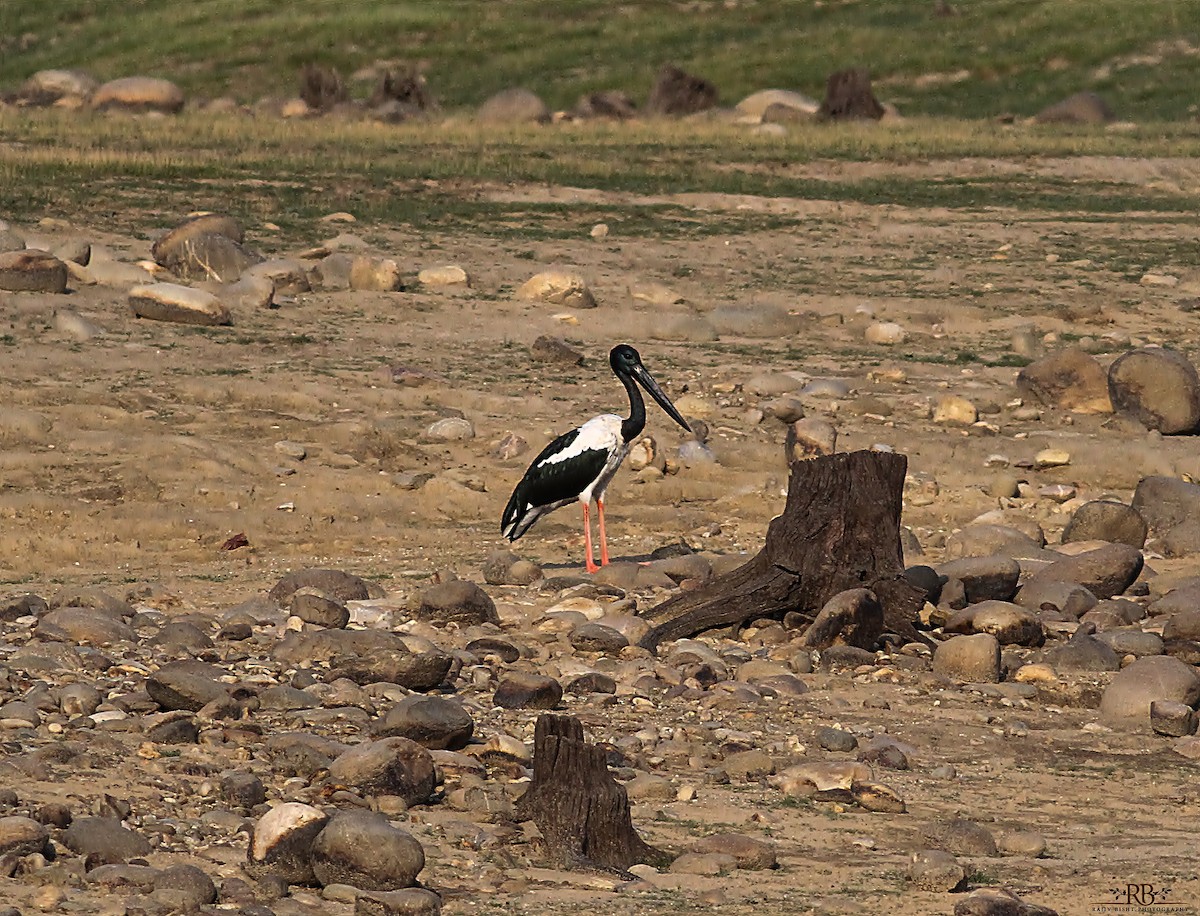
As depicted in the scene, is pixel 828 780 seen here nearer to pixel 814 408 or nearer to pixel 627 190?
pixel 814 408

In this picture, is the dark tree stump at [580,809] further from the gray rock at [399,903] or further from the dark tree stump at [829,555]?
the dark tree stump at [829,555]

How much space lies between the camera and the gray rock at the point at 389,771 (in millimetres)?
6645

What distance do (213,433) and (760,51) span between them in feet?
124

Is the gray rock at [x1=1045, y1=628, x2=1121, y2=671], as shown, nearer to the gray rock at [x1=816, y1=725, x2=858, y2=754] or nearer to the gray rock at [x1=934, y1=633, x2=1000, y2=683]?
the gray rock at [x1=934, y1=633, x2=1000, y2=683]

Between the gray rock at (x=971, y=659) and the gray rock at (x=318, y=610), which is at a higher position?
the gray rock at (x=318, y=610)

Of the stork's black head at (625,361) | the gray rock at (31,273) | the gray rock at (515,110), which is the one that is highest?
the gray rock at (515,110)

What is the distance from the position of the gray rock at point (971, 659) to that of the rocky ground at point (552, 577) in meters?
0.02

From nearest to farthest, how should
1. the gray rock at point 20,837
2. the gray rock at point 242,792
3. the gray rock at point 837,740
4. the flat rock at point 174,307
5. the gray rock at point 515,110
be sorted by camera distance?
the gray rock at point 20,837
the gray rock at point 242,792
the gray rock at point 837,740
the flat rock at point 174,307
the gray rock at point 515,110

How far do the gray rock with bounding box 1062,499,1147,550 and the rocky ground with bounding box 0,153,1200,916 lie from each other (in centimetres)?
2

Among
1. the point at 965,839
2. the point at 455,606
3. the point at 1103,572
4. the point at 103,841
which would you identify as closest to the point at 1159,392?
the point at 1103,572

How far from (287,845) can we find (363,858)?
24cm

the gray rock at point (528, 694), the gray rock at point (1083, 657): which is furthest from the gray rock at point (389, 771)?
the gray rock at point (1083, 657)

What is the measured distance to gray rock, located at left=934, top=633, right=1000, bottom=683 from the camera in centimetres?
917

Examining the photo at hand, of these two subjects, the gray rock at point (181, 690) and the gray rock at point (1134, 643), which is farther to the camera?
the gray rock at point (1134, 643)
